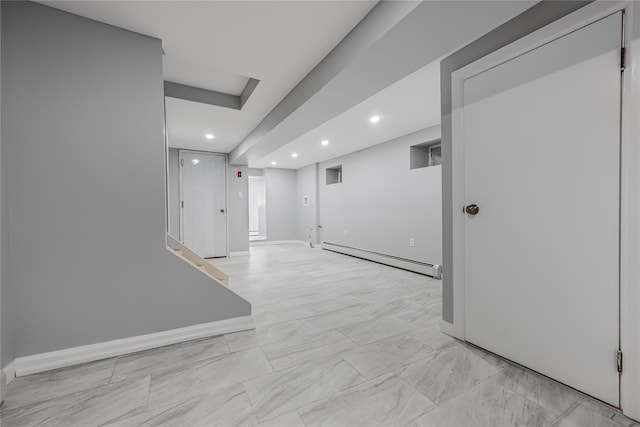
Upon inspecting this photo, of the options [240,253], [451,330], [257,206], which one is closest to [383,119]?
[451,330]

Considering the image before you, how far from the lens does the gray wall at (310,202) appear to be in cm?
685

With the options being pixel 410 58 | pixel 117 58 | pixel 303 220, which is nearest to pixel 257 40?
pixel 117 58

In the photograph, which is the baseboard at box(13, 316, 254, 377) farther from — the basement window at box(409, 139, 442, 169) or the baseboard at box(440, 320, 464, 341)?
the basement window at box(409, 139, 442, 169)

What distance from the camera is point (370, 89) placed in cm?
228

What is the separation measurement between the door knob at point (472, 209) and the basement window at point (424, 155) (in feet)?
8.51

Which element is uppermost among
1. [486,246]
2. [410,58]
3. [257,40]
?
[257,40]

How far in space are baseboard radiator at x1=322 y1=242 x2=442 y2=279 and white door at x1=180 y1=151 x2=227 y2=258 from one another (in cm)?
251

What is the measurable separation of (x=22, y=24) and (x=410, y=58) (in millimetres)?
2335

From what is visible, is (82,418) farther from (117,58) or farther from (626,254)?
(626,254)

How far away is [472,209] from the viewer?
1.81m

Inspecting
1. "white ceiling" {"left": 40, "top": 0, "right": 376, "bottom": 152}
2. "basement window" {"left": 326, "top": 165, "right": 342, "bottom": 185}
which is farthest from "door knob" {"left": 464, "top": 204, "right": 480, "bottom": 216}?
"basement window" {"left": 326, "top": 165, "right": 342, "bottom": 185}

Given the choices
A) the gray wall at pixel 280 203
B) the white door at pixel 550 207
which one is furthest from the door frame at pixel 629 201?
the gray wall at pixel 280 203

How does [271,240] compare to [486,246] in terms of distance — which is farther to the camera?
[271,240]

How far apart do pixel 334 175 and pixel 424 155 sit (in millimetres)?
2676
